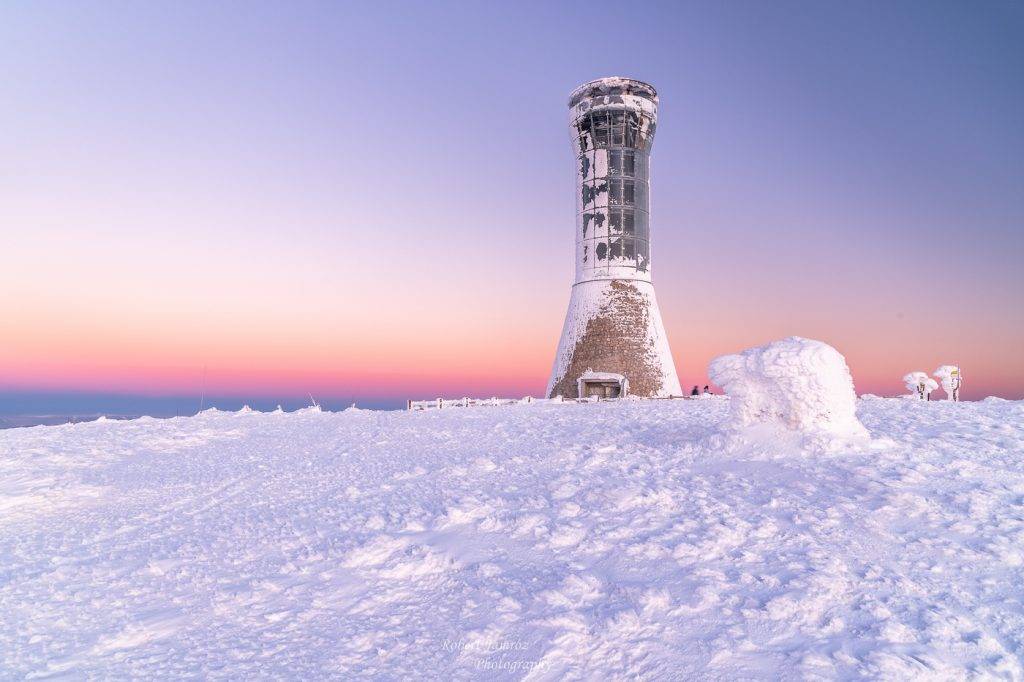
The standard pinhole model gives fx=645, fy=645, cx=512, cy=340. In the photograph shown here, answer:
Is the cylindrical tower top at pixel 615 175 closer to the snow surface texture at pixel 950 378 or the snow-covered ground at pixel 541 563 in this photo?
the snow surface texture at pixel 950 378

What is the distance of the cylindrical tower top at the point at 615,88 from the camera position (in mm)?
25672

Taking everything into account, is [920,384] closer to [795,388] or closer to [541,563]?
[795,388]

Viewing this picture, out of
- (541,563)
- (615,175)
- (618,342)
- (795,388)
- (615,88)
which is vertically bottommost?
(541,563)

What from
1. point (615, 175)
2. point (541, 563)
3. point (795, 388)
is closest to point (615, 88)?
point (615, 175)

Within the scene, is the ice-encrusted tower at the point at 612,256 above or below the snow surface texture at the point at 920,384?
above

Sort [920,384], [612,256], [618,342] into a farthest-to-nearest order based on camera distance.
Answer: [612,256] → [618,342] → [920,384]

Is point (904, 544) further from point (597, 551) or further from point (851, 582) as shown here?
point (597, 551)

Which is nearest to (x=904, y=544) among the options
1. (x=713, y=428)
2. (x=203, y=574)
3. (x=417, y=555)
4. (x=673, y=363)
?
(x=417, y=555)

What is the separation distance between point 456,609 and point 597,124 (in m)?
23.8

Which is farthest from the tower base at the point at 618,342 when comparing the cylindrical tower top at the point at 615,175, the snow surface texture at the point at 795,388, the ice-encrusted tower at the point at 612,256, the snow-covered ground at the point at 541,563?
the snow surface texture at the point at 795,388

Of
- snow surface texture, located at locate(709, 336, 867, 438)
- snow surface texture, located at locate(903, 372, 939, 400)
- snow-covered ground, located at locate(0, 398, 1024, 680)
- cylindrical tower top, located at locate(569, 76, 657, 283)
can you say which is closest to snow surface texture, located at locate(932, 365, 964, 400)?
snow surface texture, located at locate(903, 372, 939, 400)

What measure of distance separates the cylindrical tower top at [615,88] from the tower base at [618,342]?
24.7 feet

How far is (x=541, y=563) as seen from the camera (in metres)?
6.34

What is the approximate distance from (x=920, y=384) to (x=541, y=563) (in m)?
19.9
